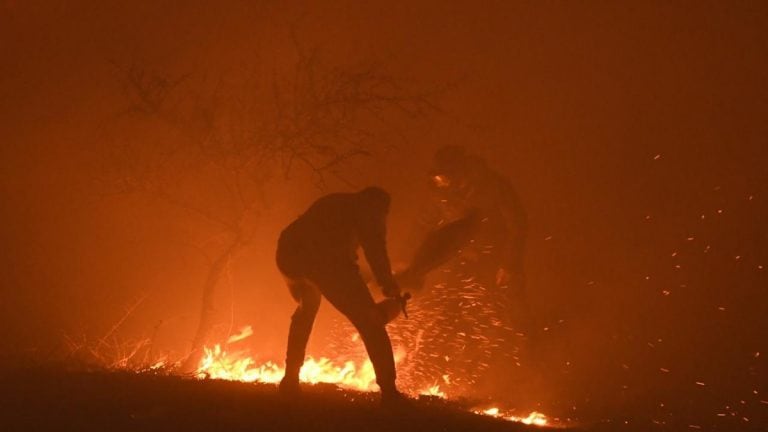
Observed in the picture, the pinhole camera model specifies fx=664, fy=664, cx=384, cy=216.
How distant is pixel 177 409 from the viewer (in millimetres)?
4035

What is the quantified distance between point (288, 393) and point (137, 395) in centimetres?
105

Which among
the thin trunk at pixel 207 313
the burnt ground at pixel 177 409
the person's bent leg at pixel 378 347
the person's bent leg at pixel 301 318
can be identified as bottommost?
the burnt ground at pixel 177 409

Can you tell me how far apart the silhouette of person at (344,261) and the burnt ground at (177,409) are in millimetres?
420

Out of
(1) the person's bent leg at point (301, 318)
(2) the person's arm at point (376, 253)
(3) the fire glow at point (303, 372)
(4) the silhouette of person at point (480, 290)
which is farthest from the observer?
(4) the silhouette of person at point (480, 290)

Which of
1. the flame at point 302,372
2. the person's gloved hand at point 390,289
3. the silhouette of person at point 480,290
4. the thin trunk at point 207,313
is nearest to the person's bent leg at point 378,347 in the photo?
the person's gloved hand at point 390,289

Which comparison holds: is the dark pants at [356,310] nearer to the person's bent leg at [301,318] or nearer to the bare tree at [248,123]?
the person's bent leg at [301,318]

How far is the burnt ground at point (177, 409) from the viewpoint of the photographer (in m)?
3.72

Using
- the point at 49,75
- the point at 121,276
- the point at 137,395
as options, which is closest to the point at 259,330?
the point at 121,276

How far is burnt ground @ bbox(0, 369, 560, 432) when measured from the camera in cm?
372

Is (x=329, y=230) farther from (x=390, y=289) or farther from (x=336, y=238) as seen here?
(x=390, y=289)

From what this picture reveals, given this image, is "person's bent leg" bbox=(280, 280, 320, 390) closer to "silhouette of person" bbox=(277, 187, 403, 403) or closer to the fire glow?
"silhouette of person" bbox=(277, 187, 403, 403)

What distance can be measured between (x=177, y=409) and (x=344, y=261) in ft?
5.09

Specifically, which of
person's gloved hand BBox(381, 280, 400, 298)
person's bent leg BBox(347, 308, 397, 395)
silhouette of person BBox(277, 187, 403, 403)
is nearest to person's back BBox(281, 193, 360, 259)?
silhouette of person BBox(277, 187, 403, 403)

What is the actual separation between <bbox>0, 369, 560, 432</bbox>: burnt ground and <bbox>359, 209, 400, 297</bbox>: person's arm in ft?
2.84
